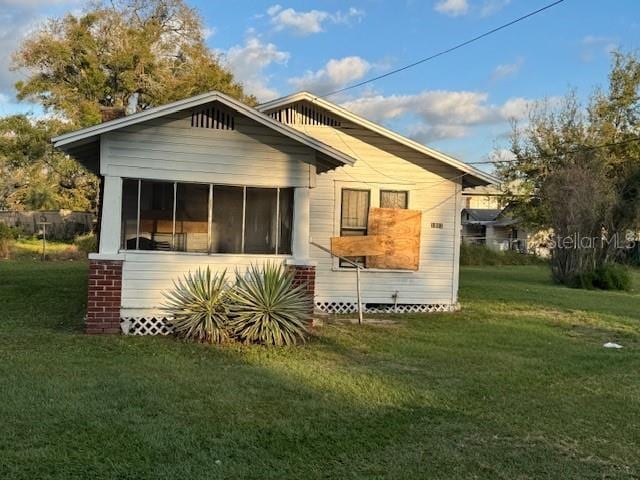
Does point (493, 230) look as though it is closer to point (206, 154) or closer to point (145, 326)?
point (206, 154)

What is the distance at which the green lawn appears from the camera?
166 inches

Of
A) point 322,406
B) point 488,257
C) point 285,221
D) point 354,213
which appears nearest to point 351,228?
point 354,213

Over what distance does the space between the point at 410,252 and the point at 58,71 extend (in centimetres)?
2509

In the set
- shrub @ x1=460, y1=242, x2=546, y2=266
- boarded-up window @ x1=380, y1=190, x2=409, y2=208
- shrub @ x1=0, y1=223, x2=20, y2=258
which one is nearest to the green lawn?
boarded-up window @ x1=380, y1=190, x2=409, y2=208

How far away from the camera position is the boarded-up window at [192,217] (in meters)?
9.34

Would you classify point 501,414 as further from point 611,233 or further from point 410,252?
point 611,233

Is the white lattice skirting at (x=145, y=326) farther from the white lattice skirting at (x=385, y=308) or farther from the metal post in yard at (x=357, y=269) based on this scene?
the white lattice skirting at (x=385, y=308)

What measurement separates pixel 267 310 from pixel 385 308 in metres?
4.71

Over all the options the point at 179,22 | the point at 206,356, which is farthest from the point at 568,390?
the point at 179,22

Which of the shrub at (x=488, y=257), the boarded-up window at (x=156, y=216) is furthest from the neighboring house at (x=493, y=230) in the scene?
the boarded-up window at (x=156, y=216)

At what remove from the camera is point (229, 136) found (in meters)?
9.39

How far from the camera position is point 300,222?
9.75 m

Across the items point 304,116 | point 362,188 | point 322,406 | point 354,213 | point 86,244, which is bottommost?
point 322,406

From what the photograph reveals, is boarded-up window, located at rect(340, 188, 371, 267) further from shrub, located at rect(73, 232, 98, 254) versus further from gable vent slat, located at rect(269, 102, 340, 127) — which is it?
shrub, located at rect(73, 232, 98, 254)
